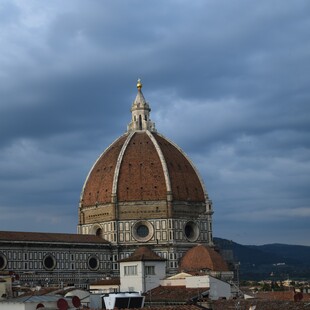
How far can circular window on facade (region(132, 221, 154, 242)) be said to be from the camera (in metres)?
107

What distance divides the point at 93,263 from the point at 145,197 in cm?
1233

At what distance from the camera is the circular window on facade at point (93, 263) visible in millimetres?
102438

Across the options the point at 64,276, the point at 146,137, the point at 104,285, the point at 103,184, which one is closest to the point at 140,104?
the point at 146,137

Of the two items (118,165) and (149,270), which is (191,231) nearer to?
(118,165)

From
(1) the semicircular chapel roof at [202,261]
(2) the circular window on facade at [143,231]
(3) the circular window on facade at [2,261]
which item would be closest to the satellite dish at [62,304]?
(1) the semicircular chapel roof at [202,261]

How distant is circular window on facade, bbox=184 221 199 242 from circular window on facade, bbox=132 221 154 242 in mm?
5629

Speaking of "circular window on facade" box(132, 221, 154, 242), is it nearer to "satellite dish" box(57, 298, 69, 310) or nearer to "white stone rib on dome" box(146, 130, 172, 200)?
"white stone rib on dome" box(146, 130, 172, 200)

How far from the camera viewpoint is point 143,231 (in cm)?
10775

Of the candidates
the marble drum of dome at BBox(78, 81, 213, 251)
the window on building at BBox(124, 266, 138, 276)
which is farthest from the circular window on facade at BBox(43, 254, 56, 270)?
the window on building at BBox(124, 266, 138, 276)

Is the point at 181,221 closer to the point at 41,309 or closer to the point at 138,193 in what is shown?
the point at 138,193

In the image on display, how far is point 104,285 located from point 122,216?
29.2 metres

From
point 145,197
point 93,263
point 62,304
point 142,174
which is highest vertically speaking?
point 142,174

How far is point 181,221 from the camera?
355 ft

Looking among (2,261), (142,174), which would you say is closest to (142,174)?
(142,174)
